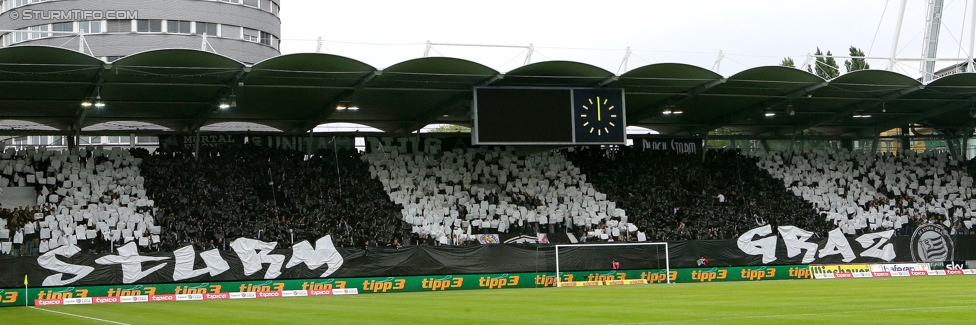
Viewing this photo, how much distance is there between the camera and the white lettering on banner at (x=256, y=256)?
33312 millimetres

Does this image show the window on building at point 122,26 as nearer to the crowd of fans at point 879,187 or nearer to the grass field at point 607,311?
the crowd of fans at point 879,187

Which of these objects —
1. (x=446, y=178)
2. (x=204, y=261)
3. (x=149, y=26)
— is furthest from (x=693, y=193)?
(x=149, y=26)

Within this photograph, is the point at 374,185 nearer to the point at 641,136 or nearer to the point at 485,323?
the point at 641,136

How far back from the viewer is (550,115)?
125 ft

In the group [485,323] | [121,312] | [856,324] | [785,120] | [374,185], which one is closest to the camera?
[856,324]

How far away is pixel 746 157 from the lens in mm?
49469

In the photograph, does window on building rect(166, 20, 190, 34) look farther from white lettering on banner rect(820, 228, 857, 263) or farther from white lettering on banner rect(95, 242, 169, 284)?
white lettering on banner rect(820, 228, 857, 263)

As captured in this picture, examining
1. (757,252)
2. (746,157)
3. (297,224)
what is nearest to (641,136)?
(746,157)

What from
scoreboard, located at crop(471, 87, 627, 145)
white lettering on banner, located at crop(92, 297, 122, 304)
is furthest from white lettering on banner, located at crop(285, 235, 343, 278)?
scoreboard, located at crop(471, 87, 627, 145)

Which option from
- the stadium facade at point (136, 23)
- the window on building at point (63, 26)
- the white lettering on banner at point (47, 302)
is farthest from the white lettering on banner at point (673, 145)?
the window on building at point (63, 26)

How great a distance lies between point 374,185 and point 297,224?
5.21m

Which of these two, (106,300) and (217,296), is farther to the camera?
(217,296)

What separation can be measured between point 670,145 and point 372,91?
17292 mm

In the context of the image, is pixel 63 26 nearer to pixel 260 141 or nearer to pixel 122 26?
pixel 122 26
